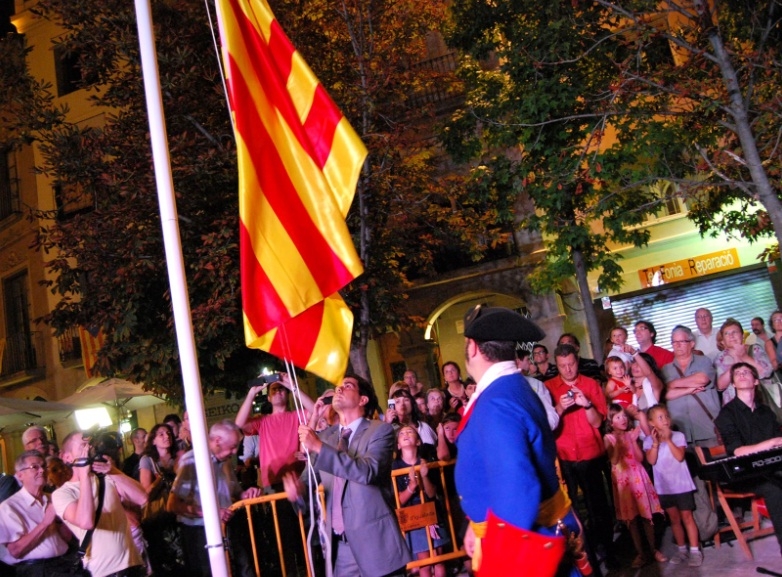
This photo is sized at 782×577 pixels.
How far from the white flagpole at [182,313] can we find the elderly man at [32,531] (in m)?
3.17

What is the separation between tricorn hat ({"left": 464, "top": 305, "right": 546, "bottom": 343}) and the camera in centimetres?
351

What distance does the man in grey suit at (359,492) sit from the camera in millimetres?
4777

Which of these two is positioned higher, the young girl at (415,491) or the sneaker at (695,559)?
the young girl at (415,491)

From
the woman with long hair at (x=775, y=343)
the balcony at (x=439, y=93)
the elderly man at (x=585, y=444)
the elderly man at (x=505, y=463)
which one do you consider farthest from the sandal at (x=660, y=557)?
the balcony at (x=439, y=93)

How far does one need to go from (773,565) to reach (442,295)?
48.4ft

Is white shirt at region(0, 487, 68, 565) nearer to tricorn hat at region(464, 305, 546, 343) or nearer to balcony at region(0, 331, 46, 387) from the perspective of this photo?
tricorn hat at region(464, 305, 546, 343)

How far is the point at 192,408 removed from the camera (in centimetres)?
353

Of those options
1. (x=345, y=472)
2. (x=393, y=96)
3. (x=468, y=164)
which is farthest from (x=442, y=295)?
(x=345, y=472)

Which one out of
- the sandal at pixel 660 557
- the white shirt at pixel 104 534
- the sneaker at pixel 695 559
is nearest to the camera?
the white shirt at pixel 104 534

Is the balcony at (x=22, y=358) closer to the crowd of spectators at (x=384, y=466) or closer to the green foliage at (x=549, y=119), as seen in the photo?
the green foliage at (x=549, y=119)

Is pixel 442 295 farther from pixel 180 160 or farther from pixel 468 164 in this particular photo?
pixel 180 160

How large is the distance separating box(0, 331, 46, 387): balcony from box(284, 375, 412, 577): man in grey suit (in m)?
20.7

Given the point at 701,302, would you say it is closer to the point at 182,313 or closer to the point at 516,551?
the point at 516,551

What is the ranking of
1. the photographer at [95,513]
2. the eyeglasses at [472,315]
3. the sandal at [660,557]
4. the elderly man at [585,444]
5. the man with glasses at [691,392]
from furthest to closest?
the man with glasses at [691,392], the elderly man at [585,444], the sandal at [660,557], the photographer at [95,513], the eyeglasses at [472,315]
